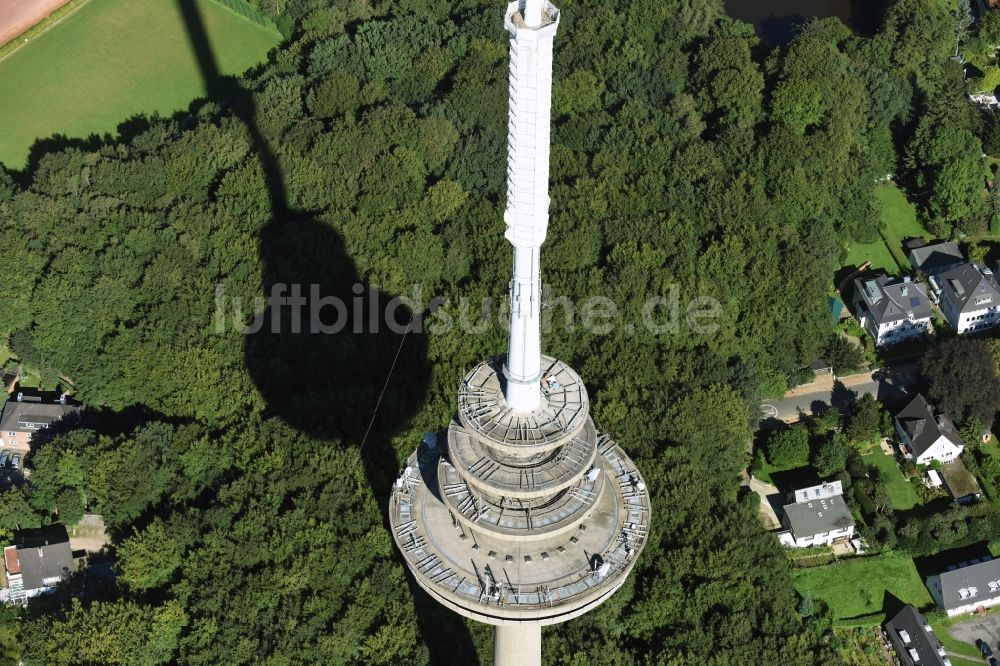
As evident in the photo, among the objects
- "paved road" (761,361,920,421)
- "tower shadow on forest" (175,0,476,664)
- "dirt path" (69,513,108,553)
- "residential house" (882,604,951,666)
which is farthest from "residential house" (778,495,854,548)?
"dirt path" (69,513,108,553)

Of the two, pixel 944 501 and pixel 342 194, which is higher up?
pixel 342 194

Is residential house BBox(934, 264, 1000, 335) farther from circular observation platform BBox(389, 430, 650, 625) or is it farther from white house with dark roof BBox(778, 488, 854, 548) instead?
circular observation platform BBox(389, 430, 650, 625)

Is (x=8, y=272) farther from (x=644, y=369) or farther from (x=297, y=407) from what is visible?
(x=644, y=369)

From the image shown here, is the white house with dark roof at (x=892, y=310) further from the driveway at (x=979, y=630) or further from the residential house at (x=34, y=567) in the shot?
the residential house at (x=34, y=567)

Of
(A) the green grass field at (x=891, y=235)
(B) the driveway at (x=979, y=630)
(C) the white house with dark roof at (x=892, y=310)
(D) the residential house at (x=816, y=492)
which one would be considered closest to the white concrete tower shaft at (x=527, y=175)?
(D) the residential house at (x=816, y=492)

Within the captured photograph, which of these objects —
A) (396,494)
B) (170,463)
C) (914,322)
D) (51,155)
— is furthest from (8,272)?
(914,322)

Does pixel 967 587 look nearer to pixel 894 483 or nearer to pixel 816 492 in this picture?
pixel 894 483

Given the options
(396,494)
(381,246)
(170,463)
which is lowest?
(396,494)
